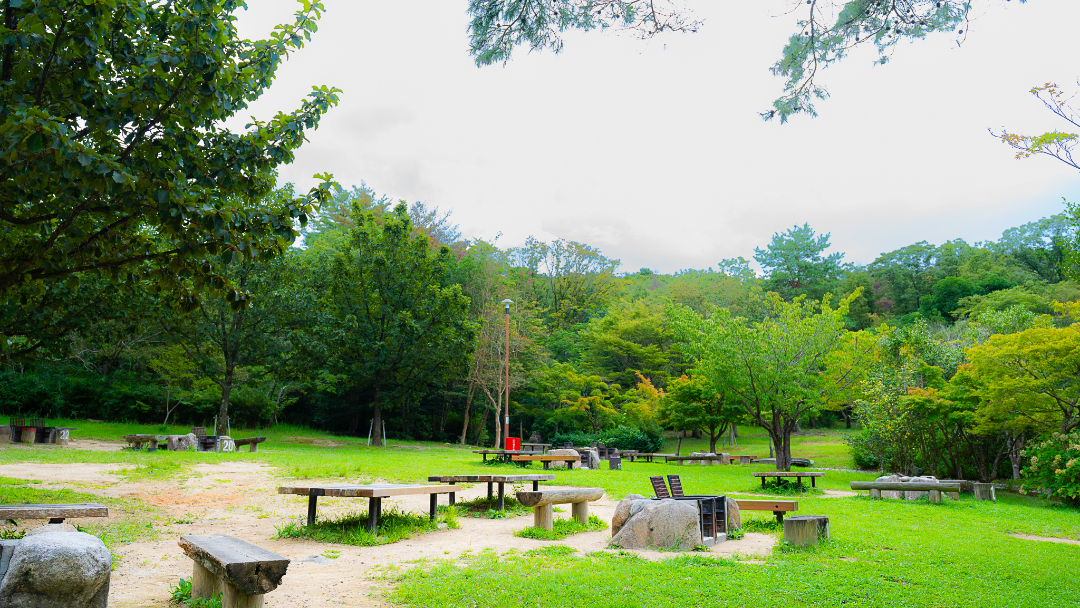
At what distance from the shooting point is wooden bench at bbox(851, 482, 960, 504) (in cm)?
1297

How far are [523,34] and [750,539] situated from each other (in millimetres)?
6340

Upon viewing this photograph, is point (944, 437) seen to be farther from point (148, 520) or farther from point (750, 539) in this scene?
point (148, 520)

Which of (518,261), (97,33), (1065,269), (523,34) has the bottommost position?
(1065,269)

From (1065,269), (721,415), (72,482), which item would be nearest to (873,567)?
(1065,269)

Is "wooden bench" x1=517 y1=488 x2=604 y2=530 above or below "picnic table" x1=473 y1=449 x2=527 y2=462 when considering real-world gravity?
above

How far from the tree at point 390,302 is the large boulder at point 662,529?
69.0 feet

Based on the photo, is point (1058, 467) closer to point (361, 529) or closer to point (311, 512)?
point (361, 529)

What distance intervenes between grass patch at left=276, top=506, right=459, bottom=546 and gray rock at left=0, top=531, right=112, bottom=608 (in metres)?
3.40

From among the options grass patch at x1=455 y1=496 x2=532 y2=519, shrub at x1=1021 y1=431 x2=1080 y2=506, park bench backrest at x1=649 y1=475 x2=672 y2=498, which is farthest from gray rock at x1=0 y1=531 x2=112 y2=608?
shrub at x1=1021 y1=431 x2=1080 y2=506

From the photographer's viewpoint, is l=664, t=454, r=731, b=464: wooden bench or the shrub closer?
the shrub

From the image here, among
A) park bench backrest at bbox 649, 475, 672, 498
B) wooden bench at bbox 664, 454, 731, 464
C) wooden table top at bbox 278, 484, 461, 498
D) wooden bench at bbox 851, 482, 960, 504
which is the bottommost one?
wooden bench at bbox 664, 454, 731, 464

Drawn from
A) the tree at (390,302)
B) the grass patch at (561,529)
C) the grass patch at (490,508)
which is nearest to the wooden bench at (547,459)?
the grass patch at (490,508)

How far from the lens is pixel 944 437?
60.1 ft

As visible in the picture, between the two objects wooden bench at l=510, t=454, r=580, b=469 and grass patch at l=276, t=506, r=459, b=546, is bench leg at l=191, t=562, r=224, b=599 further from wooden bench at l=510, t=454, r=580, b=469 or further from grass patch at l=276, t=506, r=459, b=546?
wooden bench at l=510, t=454, r=580, b=469
